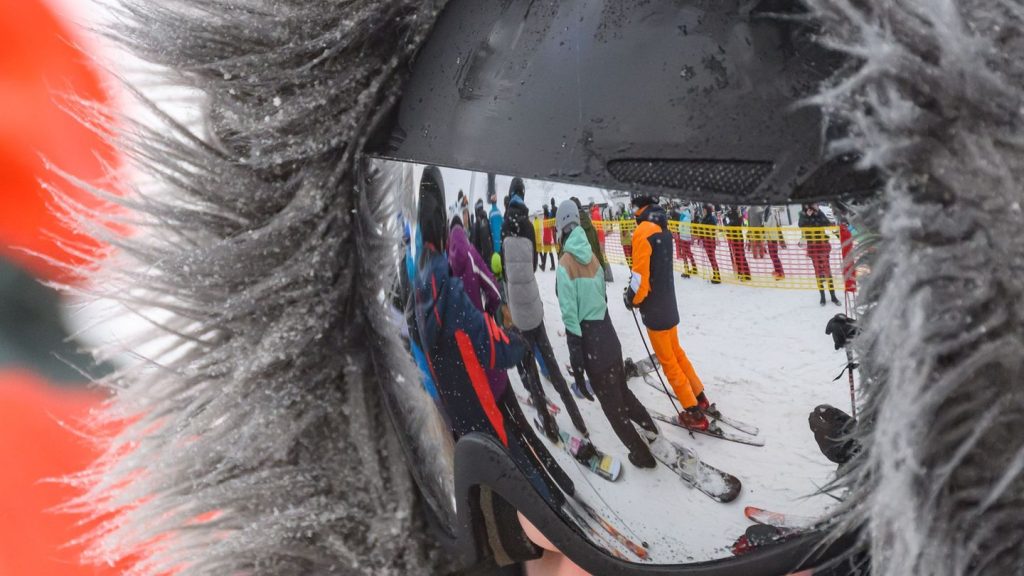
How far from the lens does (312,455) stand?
0.92 metres

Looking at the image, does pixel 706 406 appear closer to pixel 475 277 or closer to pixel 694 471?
pixel 694 471

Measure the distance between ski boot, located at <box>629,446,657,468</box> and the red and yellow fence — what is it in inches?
7.2

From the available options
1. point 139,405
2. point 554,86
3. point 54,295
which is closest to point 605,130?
point 554,86

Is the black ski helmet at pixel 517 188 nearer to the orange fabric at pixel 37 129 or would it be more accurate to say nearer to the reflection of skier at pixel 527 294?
the reflection of skier at pixel 527 294

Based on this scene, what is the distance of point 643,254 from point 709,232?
0.19 feet

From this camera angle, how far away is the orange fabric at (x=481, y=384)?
0.84 m

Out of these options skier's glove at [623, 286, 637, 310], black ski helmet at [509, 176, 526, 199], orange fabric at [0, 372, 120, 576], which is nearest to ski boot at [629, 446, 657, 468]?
skier's glove at [623, 286, 637, 310]

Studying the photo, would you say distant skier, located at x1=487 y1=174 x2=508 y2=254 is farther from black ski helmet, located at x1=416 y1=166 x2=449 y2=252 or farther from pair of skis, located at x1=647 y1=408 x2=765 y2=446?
pair of skis, located at x1=647 y1=408 x2=765 y2=446

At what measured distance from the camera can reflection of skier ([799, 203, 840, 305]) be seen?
24.4 inches

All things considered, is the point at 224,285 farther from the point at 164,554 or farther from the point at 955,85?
the point at 955,85

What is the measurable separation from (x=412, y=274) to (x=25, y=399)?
3.16 ft

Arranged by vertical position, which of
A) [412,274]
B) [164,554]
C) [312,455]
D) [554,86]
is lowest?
[164,554]

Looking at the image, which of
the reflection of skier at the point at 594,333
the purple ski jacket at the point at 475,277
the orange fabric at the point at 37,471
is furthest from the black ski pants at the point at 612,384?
the orange fabric at the point at 37,471

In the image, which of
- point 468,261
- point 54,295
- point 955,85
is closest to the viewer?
point 955,85
